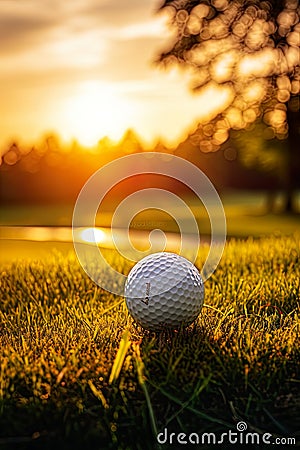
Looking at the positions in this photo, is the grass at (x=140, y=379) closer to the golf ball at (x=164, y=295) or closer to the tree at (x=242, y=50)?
the golf ball at (x=164, y=295)

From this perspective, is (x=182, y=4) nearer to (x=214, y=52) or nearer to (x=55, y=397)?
(x=214, y=52)

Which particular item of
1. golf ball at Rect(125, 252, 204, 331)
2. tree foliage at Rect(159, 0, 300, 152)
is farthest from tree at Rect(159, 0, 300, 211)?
golf ball at Rect(125, 252, 204, 331)

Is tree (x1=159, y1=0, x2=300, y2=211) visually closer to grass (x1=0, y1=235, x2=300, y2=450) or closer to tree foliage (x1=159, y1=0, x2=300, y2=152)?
tree foliage (x1=159, y1=0, x2=300, y2=152)

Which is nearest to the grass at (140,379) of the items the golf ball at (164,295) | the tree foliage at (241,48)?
the golf ball at (164,295)

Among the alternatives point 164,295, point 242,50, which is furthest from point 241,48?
point 164,295

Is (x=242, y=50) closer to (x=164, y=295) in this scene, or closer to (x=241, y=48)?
(x=241, y=48)

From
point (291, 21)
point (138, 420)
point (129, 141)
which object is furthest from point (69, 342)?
point (129, 141)
